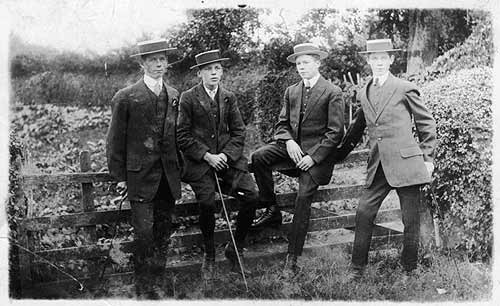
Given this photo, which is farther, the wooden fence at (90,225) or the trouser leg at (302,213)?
the trouser leg at (302,213)

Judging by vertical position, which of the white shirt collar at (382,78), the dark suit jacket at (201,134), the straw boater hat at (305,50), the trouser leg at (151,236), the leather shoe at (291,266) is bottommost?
the leather shoe at (291,266)

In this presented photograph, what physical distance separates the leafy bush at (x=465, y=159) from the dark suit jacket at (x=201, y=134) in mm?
1840

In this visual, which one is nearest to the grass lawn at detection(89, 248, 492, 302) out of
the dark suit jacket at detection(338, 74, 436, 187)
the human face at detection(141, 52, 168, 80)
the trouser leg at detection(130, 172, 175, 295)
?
the trouser leg at detection(130, 172, 175, 295)

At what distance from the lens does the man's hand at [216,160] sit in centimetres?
475

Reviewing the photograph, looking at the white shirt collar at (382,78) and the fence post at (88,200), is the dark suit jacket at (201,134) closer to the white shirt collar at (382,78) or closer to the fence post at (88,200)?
the fence post at (88,200)

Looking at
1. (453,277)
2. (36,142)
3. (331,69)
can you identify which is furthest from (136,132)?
(453,277)

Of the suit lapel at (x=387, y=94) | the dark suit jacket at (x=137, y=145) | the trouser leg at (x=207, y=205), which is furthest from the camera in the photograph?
the trouser leg at (x=207, y=205)

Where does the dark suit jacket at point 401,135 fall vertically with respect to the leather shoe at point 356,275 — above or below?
above

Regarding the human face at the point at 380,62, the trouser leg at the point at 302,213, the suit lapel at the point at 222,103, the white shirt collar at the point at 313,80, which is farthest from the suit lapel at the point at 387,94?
the suit lapel at the point at 222,103

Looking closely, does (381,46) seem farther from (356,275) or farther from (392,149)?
(356,275)

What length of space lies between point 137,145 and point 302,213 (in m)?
1.59

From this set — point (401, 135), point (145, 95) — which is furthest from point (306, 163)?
point (145, 95)

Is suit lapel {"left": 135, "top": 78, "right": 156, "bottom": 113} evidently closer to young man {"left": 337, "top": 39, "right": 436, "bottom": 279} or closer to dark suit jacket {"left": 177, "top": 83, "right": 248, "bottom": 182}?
dark suit jacket {"left": 177, "top": 83, "right": 248, "bottom": 182}

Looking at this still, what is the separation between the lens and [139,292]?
15.5 feet
